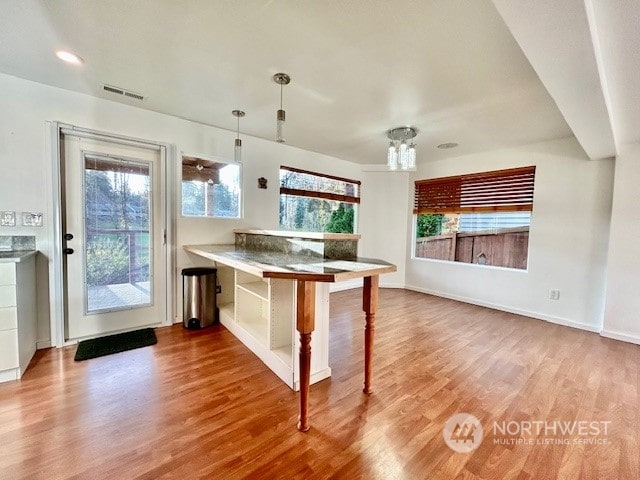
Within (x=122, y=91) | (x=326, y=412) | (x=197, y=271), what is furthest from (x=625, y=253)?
(x=122, y=91)

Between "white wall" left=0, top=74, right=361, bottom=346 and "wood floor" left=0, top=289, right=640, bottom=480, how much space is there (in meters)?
1.10

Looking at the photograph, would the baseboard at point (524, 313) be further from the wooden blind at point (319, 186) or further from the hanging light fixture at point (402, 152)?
the hanging light fixture at point (402, 152)

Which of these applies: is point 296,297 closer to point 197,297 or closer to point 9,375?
point 197,297

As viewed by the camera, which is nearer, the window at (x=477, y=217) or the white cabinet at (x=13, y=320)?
the white cabinet at (x=13, y=320)

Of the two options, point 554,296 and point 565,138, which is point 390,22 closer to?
point 565,138

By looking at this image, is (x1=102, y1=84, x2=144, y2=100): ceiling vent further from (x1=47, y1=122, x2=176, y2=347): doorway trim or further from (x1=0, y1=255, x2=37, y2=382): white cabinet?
(x1=0, y1=255, x2=37, y2=382): white cabinet

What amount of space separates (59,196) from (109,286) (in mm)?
978

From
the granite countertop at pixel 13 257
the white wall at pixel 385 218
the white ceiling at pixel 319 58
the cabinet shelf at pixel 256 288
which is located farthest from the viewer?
the white wall at pixel 385 218

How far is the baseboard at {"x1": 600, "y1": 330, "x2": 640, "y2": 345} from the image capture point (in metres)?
2.92

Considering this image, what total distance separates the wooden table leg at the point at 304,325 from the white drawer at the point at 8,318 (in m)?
2.13

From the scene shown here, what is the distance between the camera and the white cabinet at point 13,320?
1891 mm

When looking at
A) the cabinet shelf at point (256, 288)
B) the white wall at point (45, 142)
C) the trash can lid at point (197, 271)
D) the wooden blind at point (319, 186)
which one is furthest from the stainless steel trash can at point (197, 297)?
the wooden blind at point (319, 186)

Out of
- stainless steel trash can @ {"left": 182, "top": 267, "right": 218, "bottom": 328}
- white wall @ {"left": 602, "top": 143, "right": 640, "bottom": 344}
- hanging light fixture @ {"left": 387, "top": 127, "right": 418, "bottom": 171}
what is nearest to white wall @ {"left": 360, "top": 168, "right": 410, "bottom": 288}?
hanging light fixture @ {"left": 387, "top": 127, "right": 418, "bottom": 171}

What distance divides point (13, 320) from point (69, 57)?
1.98m
